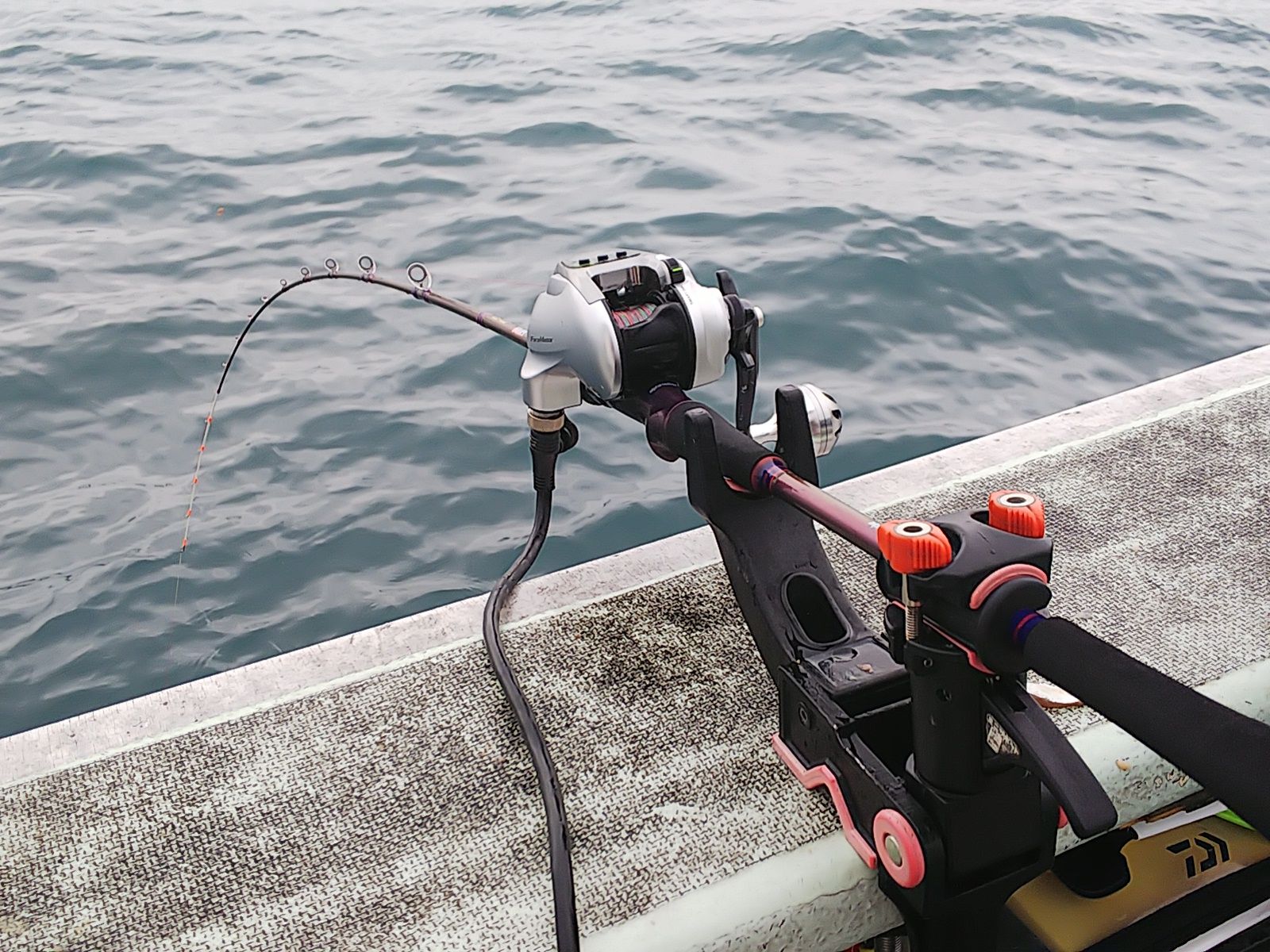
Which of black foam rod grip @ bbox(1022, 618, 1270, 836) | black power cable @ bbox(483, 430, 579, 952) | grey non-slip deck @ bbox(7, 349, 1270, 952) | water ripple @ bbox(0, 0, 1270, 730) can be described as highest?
black foam rod grip @ bbox(1022, 618, 1270, 836)

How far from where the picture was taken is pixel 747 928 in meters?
1.45

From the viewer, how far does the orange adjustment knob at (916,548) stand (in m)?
1.19

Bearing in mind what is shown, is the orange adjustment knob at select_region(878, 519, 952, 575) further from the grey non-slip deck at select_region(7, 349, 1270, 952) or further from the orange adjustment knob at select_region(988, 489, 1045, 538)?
the grey non-slip deck at select_region(7, 349, 1270, 952)

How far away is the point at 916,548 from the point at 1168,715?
0.93 feet

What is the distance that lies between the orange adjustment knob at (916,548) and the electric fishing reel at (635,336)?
55cm

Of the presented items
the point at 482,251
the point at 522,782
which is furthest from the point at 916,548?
the point at 482,251

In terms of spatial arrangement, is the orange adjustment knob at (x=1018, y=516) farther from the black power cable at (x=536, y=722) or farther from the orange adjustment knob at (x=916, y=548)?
the black power cable at (x=536, y=722)

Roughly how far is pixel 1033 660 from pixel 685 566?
1062mm

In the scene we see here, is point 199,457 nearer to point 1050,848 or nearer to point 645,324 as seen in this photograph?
point 645,324

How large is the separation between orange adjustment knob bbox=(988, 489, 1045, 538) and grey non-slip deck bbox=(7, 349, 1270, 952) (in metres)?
0.51

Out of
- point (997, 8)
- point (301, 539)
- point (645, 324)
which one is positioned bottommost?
point (301, 539)

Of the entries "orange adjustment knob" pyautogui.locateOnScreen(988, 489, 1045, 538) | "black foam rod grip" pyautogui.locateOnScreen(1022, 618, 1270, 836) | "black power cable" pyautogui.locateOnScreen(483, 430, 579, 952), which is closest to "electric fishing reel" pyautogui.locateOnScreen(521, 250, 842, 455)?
"black power cable" pyautogui.locateOnScreen(483, 430, 579, 952)

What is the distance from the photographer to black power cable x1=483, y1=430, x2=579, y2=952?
1443 millimetres

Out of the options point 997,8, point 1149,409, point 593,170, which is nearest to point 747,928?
point 1149,409
